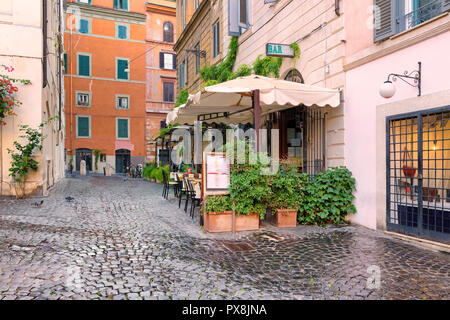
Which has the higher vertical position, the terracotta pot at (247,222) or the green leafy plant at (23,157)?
the green leafy plant at (23,157)

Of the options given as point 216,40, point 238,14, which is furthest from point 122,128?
point 238,14

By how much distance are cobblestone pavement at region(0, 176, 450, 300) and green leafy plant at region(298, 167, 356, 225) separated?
30cm

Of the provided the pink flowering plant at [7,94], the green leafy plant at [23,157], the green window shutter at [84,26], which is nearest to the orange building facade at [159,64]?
the green window shutter at [84,26]

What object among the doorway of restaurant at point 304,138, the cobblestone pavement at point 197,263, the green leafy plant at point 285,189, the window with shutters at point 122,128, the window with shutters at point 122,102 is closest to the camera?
the cobblestone pavement at point 197,263

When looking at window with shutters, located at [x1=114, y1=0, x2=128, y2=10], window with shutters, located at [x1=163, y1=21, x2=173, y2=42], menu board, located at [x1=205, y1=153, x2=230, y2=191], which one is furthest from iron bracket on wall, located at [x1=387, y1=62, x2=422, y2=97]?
window with shutters, located at [x1=114, y1=0, x2=128, y2=10]

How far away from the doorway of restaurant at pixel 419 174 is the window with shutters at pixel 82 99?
28988mm

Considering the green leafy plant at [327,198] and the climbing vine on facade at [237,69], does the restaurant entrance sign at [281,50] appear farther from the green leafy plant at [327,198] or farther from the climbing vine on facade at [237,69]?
the green leafy plant at [327,198]

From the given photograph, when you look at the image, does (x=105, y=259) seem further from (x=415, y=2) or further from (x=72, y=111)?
(x=72, y=111)

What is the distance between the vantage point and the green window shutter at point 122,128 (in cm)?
3108

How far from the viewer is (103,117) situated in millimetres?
30641

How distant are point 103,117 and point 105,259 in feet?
93.5

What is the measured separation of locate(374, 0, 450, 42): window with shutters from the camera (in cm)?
540
